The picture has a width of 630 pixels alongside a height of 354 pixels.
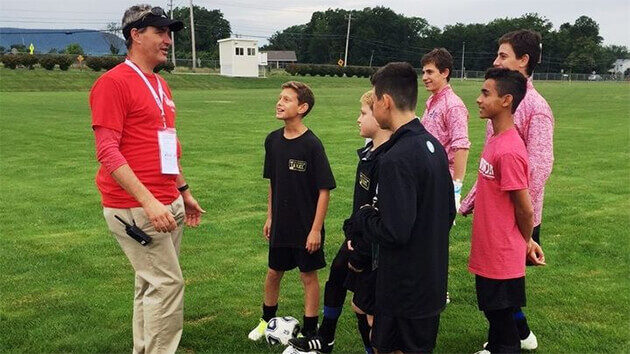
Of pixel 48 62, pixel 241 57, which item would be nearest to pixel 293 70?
pixel 241 57

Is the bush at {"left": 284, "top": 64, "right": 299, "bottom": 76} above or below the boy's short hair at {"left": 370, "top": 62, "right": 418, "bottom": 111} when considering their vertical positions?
below

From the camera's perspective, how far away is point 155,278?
3.64 metres

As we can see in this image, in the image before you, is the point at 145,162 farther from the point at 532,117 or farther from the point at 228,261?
the point at 228,261

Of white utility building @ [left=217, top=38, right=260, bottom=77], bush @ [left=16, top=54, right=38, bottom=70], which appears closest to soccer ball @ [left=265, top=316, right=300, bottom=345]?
bush @ [left=16, top=54, right=38, bottom=70]

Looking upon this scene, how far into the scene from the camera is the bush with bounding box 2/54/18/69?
50.3 metres

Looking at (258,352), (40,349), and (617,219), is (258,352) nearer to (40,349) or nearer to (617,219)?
(40,349)

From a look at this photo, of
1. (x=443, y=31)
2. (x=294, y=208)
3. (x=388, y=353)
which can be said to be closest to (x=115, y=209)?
(x=294, y=208)

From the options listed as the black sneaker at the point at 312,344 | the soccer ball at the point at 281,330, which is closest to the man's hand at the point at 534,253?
the black sneaker at the point at 312,344

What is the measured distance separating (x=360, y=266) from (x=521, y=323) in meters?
1.63

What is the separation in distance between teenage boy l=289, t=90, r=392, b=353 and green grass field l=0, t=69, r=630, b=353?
301 millimetres

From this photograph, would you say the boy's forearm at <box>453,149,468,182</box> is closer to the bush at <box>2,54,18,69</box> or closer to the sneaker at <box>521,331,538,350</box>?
the sneaker at <box>521,331,538,350</box>

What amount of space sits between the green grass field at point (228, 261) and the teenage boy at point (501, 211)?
88 cm

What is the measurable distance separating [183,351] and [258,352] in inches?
22.2

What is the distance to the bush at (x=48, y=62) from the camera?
5188 cm
